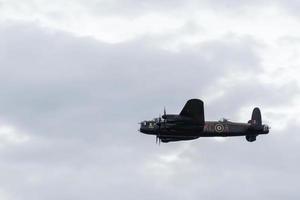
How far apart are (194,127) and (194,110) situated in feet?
9.66

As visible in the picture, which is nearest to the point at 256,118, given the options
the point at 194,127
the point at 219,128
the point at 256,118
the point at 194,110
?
the point at 256,118

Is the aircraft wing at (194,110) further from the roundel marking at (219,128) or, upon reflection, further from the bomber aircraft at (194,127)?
the roundel marking at (219,128)

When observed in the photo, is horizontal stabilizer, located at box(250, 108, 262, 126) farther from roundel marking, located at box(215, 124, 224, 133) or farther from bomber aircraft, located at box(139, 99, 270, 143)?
roundel marking, located at box(215, 124, 224, 133)

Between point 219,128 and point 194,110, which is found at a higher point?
point 194,110

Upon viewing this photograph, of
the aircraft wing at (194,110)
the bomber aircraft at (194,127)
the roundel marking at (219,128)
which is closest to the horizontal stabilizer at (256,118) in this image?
the bomber aircraft at (194,127)

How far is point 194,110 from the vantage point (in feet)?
403

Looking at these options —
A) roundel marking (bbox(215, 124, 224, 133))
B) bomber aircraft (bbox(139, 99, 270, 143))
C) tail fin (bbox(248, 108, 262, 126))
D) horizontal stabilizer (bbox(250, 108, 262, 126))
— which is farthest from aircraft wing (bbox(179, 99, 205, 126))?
horizontal stabilizer (bbox(250, 108, 262, 126))

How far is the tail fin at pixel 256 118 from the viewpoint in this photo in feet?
425

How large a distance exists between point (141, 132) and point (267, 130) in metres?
15.7

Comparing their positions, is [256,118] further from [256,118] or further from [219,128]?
[219,128]

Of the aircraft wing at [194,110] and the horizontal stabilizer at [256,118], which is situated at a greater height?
the horizontal stabilizer at [256,118]

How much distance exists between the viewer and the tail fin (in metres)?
→ 130

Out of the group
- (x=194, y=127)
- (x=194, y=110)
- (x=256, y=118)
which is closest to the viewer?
(x=194, y=110)

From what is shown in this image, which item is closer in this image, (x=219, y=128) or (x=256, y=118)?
(x=219, y=128)
